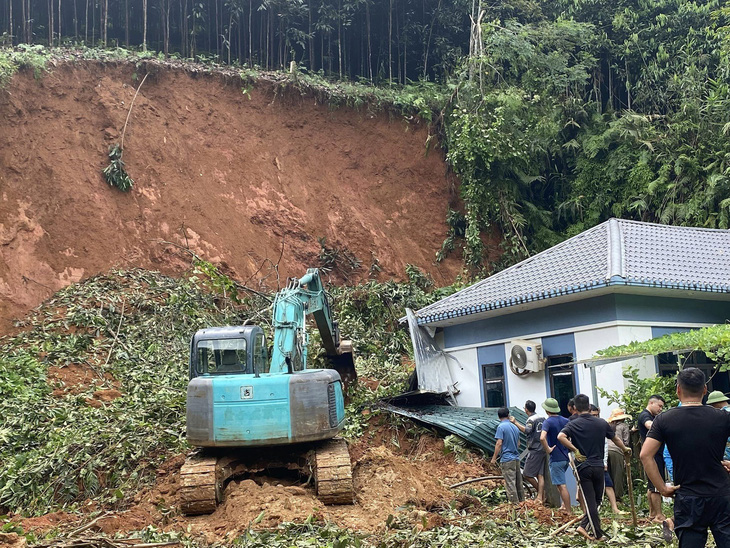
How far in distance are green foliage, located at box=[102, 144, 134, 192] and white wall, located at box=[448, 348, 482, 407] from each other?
37.0 ft

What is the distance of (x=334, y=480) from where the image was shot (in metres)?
9.84

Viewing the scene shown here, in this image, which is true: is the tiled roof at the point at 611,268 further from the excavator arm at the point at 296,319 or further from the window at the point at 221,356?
the window at the point at 221,356

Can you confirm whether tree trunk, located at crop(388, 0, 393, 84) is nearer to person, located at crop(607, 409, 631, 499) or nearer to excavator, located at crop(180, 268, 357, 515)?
excavator, located at crop(180, 268, 357, 515)

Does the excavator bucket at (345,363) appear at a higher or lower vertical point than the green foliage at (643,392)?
higher

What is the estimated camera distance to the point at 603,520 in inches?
336

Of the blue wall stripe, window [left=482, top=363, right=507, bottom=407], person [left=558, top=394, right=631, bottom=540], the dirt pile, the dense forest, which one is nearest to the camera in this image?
person [left=558, top=394, right=631, bottom=540]

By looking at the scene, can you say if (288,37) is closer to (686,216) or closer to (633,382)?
(686,216)

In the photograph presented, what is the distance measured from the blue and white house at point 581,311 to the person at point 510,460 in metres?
2.42

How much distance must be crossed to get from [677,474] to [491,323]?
11.5 m

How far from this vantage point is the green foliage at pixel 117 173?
21734mm

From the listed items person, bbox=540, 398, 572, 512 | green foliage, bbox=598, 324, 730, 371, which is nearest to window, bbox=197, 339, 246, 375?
person, bbox=540, 398, 572, 512

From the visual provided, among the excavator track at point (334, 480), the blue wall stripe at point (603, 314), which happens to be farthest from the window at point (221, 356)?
the blue wall stripe at point (603, 314)

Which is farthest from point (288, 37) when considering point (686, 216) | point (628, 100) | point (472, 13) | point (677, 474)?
point (677, 474)

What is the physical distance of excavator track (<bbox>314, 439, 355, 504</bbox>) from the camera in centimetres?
984
